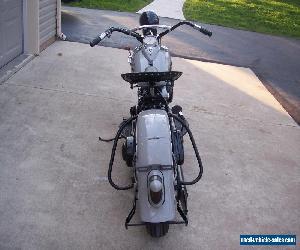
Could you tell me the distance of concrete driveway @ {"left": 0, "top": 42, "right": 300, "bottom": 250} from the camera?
3.83m

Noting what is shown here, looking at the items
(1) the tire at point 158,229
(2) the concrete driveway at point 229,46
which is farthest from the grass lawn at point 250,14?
(1) the tire at point 158,229

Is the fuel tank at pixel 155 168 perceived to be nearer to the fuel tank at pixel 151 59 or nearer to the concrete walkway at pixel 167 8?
the fuel tank at pixel 151 59

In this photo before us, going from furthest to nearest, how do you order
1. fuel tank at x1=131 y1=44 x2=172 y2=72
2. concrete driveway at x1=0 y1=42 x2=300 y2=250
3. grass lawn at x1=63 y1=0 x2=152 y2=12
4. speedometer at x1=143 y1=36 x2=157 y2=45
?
1. grass lawn at x1=63 y1=0 x2=152 y2=12
2. speedometer at x1=143 y1=36 x2=157 y2=45
3. fuel tank at x1=131 y1=44 x2=172 y2=72
4. concrete driveway at x1=0 y1=42 x2=300 y2=250

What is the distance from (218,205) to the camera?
4367 millimetres

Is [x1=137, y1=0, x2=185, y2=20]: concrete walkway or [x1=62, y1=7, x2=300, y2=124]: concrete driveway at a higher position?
[x1=137, y1=0, x2=185, y2=20]: concrete walkway

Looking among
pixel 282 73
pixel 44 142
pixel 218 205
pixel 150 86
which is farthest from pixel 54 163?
pixel 282 73

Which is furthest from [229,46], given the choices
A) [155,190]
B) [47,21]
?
[155,190]

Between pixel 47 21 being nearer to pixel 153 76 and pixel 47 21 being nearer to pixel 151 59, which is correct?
pixel 151 59

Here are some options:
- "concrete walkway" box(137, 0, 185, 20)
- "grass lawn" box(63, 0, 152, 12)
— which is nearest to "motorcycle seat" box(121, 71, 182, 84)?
"grass lawn" box(63, 0, 152, 12)

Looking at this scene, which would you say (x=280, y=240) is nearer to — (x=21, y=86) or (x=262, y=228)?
(x=262, y=228)

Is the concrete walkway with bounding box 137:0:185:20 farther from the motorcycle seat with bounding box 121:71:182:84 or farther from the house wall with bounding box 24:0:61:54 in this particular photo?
the motorcycle seat with bounding box 121:71:182:84

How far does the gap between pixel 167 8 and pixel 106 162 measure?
11.4 meters

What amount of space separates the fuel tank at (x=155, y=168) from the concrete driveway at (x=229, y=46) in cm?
444

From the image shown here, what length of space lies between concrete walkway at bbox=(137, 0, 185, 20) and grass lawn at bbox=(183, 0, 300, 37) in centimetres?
28
